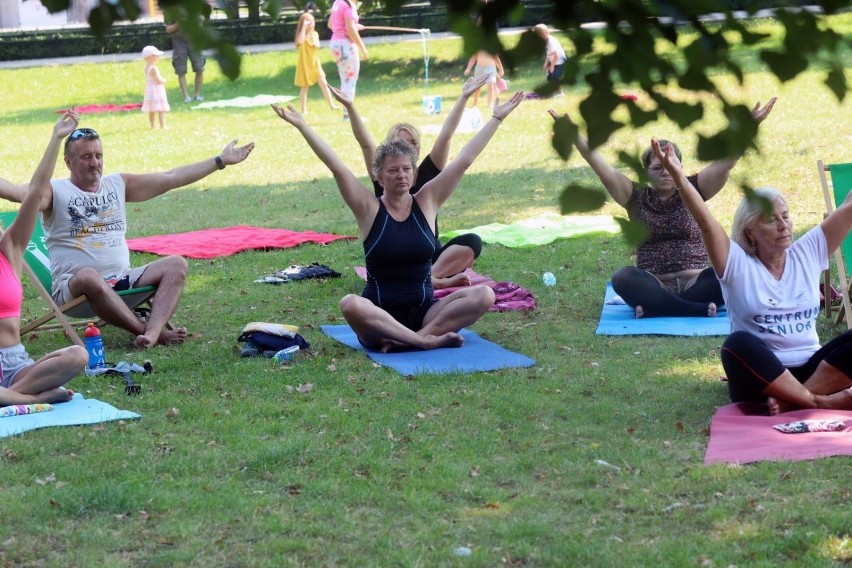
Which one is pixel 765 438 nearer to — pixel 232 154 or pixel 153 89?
pixel 232 154

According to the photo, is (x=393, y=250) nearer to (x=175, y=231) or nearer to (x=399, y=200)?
(x=399, y=200)

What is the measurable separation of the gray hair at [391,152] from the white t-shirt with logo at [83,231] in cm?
188

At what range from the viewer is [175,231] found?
12039 millimetres

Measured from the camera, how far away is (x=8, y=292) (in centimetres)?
622

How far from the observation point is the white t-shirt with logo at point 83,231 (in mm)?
7680

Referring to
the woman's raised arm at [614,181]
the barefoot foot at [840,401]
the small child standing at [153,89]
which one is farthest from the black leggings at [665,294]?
the small child standing at [153,89]

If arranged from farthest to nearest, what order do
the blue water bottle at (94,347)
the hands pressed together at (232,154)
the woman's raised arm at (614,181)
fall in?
the hands pressed together at (232,154) < the woman's raised arm at (614,181) < the blue water bottle at (94,347)

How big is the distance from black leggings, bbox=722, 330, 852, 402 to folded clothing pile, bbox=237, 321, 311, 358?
2.76 m

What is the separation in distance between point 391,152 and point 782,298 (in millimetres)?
2462

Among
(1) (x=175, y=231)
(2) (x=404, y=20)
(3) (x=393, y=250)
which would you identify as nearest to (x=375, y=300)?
(3) (x=393, y=250)

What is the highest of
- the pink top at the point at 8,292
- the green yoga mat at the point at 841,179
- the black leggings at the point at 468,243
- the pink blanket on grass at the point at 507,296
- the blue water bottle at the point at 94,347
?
the green yoga mat at the point at 841,179

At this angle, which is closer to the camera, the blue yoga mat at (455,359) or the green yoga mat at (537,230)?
the blue yoga mat at (455,359)

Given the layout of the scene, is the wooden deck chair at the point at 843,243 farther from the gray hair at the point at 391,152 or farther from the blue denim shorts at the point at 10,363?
the blue denim shorts at the point at 10,363

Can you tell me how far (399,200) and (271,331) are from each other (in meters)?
1.12
